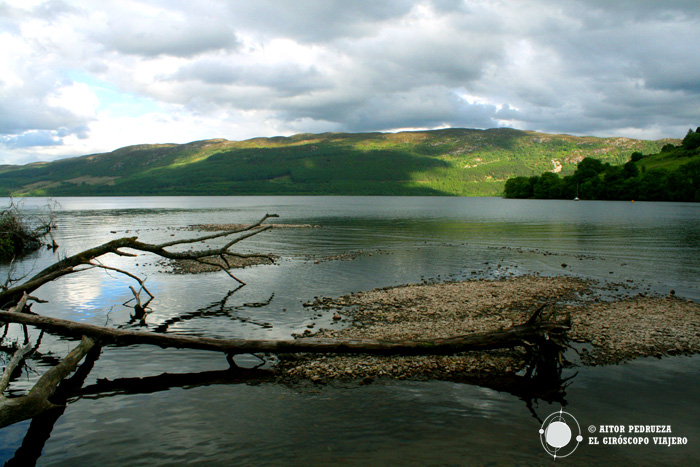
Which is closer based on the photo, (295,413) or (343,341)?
(295,413)

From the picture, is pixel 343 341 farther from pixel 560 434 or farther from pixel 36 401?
pixel 36 401

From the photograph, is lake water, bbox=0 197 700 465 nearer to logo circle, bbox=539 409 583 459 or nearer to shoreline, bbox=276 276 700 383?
logo circle, bbox=539 409 583 459

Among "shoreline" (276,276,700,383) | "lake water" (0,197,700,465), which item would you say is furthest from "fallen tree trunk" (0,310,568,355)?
"lake water" (0,197,700,465)

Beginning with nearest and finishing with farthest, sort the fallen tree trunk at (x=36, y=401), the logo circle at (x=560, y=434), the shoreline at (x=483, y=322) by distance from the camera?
the fallen tree trunk at (x=36, y=401)
the logo circle at (x=560, y=434)
the shoreline at (x=483, y=322)

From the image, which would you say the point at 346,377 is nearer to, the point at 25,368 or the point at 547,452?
the point at 547,452

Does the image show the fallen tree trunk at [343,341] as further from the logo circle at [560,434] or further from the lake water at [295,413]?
the logo circle at [560,434]

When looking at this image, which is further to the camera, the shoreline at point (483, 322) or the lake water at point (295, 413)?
the shoreline at point (483, 322)

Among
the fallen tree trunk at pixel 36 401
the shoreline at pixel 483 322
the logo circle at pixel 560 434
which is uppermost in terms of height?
the fallen tree trunk at pixel 36 401

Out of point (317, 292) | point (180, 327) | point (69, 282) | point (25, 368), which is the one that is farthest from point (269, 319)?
point (69, 282)

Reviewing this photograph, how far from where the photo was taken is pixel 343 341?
13398mm

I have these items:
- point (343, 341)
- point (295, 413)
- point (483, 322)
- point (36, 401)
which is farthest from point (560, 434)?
point (36, 401)

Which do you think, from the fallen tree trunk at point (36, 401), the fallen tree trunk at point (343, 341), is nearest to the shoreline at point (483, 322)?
the fallen tree trunk at point (343, 341)

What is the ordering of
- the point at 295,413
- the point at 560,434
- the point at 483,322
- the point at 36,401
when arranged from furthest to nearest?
the point at 483,322 < the point at 295,413 < the point at 560,434 < the point at 36,401

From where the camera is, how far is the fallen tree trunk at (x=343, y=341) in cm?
1332
